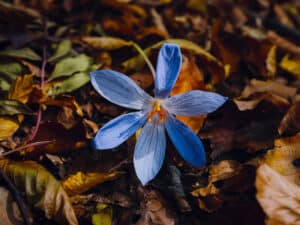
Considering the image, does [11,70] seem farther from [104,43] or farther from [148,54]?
[148,54]

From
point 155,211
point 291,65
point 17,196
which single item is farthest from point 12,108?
point 291,65

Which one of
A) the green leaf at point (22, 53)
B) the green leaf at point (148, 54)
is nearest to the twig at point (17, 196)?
the green leaf at point (22, 53)

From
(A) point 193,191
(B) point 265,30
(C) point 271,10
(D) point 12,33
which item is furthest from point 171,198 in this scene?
(C) point 271,10

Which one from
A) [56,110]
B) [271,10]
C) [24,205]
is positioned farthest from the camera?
[271,10]

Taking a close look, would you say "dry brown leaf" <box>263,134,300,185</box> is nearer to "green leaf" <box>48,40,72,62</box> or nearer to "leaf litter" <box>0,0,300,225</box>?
"leaf litter" <box>0,0,300,225</box>

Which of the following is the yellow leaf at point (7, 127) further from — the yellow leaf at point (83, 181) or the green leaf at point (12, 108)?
the yellow leaf at point (83, 181)

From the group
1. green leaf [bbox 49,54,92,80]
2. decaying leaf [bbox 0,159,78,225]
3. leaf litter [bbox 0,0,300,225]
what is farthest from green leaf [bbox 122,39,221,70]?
decaying leaf [bbox 0,159,78,225]

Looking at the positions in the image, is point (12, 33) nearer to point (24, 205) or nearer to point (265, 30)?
point (24, 205)
